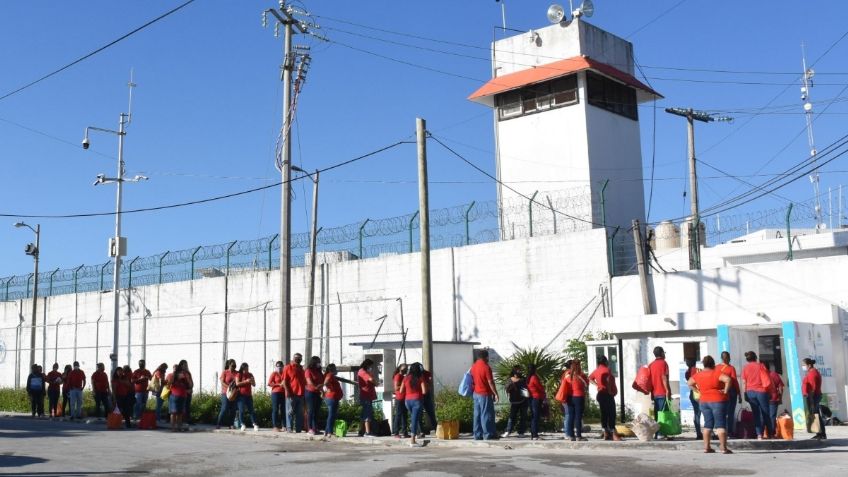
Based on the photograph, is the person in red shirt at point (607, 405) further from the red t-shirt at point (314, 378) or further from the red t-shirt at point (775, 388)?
the red t-shirt at point (314, 378)

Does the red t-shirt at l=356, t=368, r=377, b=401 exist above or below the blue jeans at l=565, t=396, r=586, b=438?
above

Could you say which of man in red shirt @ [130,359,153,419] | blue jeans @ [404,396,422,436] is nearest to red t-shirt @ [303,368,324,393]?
blue jeans @ [404,396,422,436]

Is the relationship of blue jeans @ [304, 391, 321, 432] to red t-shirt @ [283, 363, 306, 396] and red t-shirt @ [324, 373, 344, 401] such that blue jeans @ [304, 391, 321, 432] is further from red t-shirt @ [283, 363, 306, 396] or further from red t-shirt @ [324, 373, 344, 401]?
red t-shirt @ [324, 373, 344, 401]

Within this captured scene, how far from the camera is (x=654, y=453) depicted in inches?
548

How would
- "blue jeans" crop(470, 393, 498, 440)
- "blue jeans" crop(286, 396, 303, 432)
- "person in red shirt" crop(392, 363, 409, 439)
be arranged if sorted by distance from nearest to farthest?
1. "blue jeans" crop(470, 393, 498, 440)
2. "person in red shirt" crop(392, 363, 409, 439)
3. "blue jeans" crop(286, 396, 303, 432)

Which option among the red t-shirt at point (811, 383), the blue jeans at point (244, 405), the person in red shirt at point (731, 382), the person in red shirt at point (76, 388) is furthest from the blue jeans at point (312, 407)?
the red t-shirt at point (811, 383)

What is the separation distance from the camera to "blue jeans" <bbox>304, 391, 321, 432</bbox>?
58.2 feet

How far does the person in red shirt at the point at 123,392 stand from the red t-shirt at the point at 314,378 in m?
5.67

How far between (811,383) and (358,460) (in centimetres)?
821

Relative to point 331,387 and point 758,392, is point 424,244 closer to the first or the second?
point 331,387

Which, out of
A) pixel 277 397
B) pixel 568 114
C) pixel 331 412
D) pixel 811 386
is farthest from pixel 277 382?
pixel 568 114

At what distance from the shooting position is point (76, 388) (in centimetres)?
2347

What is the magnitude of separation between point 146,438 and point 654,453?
9.68 meters

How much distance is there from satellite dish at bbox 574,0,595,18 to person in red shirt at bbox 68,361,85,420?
61.3 feet
